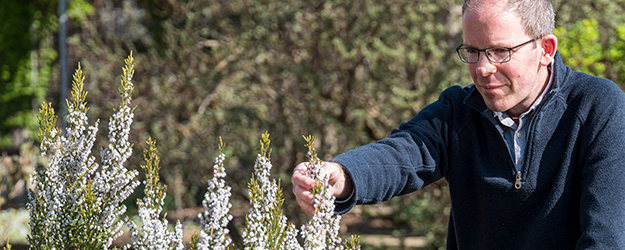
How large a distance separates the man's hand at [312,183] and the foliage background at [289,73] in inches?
146

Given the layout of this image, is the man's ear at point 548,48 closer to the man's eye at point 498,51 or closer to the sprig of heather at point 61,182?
the man's eye at point 498,51

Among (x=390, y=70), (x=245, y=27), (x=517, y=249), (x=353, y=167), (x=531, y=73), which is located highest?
(x=245, y=27)

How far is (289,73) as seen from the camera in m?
5.74

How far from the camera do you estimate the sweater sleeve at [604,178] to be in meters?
1.64

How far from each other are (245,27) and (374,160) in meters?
4.26

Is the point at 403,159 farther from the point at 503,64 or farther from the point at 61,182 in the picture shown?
the point at 61,182

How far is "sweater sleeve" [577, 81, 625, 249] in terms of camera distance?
5.37 ft

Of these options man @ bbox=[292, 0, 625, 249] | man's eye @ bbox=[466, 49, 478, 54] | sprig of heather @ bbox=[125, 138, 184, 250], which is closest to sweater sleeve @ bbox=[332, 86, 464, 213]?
man @ bbox=[292, 0, 625, 249]

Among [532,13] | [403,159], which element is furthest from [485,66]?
[403,159]

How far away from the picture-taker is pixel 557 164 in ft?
6.04

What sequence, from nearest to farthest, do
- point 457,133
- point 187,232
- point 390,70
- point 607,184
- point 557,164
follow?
point 607,184, point 557,164, point 457,133, point 390,70, point 187,232

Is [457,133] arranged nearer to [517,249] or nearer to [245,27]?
[517,249]

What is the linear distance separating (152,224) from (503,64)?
45.8 inches

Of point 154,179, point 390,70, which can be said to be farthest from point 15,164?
point 154,179
